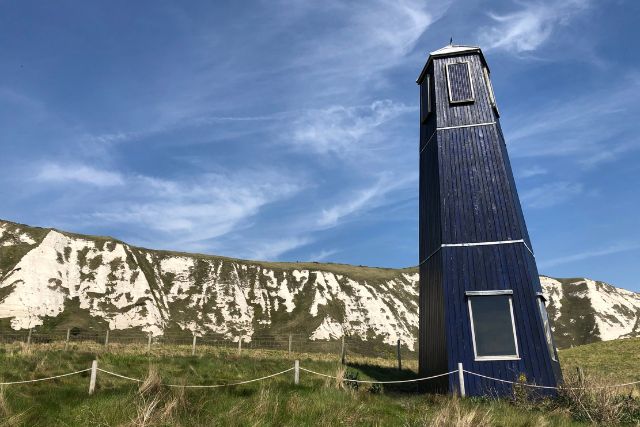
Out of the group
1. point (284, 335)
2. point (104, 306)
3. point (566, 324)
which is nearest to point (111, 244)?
point (104, 306)

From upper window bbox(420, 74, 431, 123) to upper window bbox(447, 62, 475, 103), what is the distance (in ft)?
4.35

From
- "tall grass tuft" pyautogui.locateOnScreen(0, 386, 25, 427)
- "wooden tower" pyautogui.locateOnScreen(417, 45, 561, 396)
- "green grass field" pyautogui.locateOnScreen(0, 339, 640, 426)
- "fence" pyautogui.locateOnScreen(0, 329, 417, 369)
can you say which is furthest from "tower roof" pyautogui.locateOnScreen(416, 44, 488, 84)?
"fence" pyautogui.locateOnScreen(0, 329, 417, 369)

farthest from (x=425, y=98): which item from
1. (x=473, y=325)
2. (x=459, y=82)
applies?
(x=473, y=325)

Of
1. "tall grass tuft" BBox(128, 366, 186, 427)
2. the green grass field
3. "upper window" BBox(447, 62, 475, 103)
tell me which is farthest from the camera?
"upper window" BBox(447, 62, 475, 103)

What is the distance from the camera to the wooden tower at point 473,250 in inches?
654

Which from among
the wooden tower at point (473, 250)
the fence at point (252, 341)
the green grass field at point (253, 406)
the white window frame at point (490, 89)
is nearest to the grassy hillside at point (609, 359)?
the wooden tower at point (473, 250)

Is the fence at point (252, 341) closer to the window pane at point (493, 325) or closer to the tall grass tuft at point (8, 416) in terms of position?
the window pane at point (493, 325)

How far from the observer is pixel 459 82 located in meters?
21.8

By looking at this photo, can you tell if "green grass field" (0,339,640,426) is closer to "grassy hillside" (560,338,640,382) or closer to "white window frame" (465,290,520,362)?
"white window frame" (465,290,520,362)

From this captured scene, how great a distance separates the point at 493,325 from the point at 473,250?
2915 mm

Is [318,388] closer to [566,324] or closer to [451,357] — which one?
[451,357]

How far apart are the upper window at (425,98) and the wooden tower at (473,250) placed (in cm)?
18

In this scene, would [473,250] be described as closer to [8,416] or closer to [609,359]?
[8,416]

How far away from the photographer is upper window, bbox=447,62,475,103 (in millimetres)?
21297
